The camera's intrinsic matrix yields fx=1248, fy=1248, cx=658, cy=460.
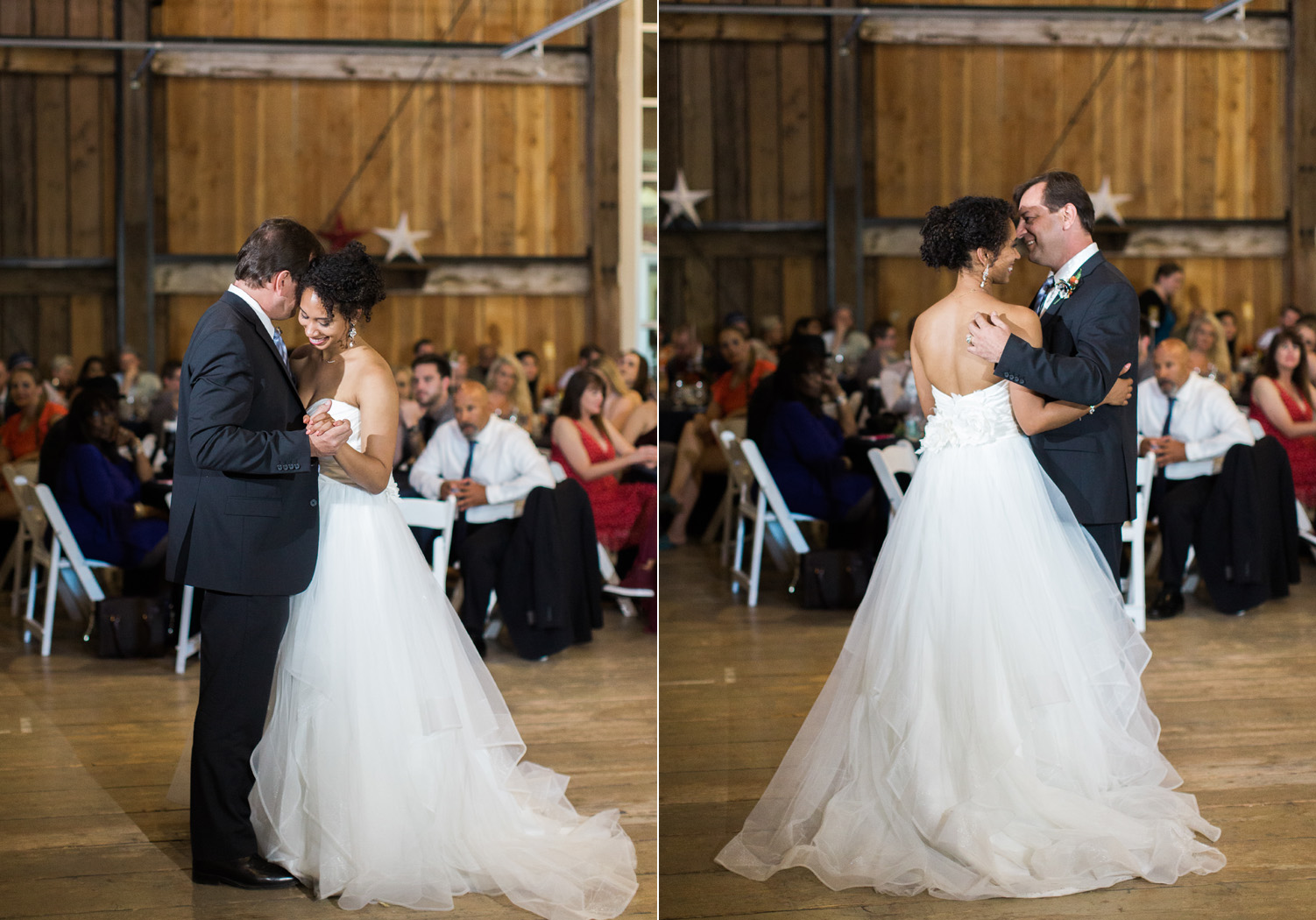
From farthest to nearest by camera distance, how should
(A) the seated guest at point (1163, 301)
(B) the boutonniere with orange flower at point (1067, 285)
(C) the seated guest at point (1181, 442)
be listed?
(A) the seated guest at point (1163, 301) → (C) the seated guest at point (1181, 442) → (B) the boutonniere with orange flower at point (1067, 285)

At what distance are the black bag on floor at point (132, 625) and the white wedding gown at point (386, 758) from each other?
225 cm

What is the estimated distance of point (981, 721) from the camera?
260 centimetres

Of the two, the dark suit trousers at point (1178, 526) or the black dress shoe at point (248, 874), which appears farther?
the dark suit trousers at point (1178, 526)

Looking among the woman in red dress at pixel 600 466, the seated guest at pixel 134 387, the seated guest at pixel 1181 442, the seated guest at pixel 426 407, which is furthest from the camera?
the seated guest at pixel 134 387

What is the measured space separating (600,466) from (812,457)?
975mm

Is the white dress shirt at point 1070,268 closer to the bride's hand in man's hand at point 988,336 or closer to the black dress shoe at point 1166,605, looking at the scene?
the bride's hand in man's hand at point 988,336

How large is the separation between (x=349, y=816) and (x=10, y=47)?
31.7 feet

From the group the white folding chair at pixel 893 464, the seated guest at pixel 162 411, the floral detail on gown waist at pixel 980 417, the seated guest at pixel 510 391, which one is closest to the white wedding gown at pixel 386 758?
the floral detail on gown waist at pixel 980 417

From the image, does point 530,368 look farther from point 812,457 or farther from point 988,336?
point 988,336

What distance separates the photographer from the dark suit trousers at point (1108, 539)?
296 centimetres

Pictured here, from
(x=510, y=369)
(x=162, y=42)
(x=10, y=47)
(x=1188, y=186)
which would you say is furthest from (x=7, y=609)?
(x=1188, y=186)

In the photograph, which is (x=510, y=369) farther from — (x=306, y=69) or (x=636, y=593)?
(x=306, y=69)

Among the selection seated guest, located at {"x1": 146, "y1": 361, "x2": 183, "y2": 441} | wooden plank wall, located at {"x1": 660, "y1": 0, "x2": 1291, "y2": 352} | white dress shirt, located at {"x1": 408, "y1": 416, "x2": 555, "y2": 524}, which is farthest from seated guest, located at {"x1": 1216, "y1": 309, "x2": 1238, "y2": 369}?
seated guest, located at {"x1": 146, "y1": 361, "x2": 183, "y2": 441}

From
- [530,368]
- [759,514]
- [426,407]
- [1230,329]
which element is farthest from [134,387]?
[1230,329]
